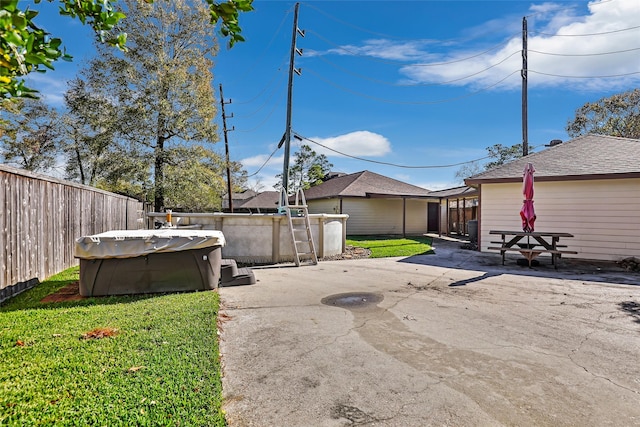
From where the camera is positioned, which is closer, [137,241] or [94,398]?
[94,398]

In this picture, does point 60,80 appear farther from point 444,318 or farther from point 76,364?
point 444,318

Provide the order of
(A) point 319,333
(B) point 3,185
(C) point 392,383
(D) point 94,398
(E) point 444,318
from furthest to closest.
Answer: (B) point 3,185, (E) point 444,318, (A) point 319,333, (C) point 392,383, (D) point 94,398

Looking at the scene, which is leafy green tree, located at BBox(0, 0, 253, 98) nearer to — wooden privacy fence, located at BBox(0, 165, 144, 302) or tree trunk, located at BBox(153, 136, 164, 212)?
wooden privacy fence, located at BBox(0, 165, 144, 302)

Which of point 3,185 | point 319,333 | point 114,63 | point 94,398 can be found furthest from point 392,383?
point 114,63

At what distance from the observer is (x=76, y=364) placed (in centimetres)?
257

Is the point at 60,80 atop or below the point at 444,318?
atop

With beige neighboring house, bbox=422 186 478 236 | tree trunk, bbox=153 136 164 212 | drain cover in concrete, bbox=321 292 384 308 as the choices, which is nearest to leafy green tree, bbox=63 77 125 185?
tree trunk, bbox=153 136 164 212

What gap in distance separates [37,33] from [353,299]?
4672mm

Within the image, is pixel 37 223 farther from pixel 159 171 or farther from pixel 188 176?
pixel 159 171

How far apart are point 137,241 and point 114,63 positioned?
12618 mm

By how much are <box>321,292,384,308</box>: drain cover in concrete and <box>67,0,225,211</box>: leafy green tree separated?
39.0 feet

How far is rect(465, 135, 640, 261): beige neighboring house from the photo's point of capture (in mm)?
8711


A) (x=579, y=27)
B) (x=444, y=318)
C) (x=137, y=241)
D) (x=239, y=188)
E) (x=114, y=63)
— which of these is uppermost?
(x=579, y=27)

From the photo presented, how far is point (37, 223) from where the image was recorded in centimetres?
535
